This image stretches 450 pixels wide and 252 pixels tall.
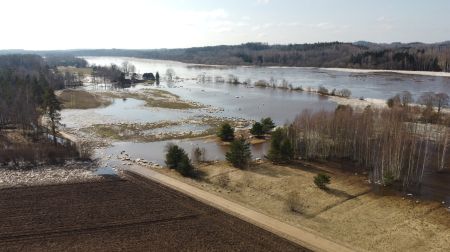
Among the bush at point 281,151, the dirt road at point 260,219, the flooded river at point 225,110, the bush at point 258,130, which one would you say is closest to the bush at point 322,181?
the bush at point 281,151

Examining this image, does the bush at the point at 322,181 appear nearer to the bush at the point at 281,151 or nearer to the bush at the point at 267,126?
the bush at the point at 281,151

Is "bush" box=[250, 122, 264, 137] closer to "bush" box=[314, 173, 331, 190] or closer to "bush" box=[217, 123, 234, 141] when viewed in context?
"bush" box=[217, 123, 234, 141]

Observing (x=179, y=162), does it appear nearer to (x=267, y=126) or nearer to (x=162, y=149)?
(x=162, y=149)

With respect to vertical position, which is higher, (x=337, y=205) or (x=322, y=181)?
(x=322, y=181)

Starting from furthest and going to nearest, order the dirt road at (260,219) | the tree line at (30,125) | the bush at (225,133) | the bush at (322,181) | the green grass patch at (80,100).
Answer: the green grass patch at (80,100) < the bush at (225,133) < the tree line at (30,125) < the bush at (322,181) < the dirt road at (260,219)

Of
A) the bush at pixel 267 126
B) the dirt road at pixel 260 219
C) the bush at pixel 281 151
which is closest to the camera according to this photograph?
the dirt road at pixel 260 219

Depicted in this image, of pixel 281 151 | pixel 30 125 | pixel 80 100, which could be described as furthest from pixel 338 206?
pixel 80 100
